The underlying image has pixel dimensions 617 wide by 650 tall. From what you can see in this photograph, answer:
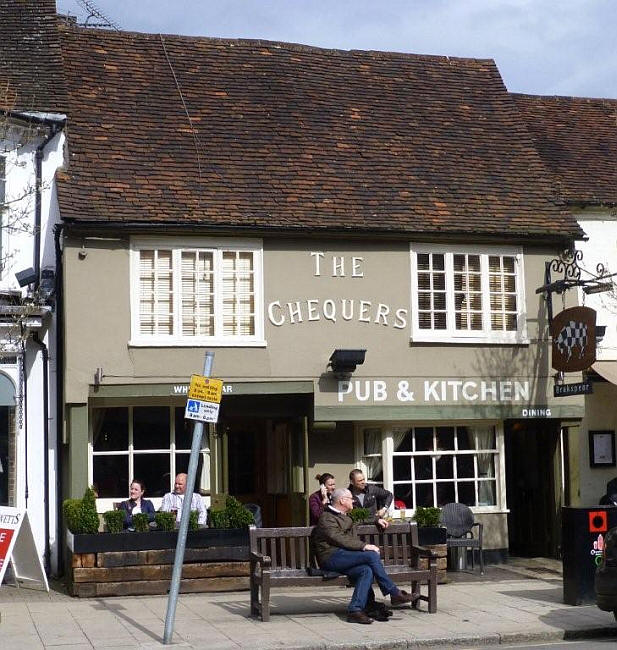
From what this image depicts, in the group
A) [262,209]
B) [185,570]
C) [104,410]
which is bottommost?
[185,570]

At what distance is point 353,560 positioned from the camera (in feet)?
40.8

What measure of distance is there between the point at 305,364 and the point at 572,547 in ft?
16.7

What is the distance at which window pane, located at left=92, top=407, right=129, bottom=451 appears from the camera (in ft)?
55.3

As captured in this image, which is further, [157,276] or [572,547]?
[157,276]

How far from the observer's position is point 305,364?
16922mm

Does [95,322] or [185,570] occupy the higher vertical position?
[95,322]

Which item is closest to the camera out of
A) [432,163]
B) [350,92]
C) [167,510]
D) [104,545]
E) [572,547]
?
[572,547]

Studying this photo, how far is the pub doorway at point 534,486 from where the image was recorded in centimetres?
1873

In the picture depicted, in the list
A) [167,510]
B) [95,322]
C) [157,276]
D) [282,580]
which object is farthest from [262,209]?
[282,580]

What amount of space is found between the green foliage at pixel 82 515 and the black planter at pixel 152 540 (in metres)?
0.09

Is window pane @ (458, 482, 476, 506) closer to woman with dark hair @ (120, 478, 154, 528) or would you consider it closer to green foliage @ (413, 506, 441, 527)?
green foliage @ (413, 506, 441, 527)

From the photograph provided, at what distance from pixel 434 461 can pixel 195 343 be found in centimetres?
420

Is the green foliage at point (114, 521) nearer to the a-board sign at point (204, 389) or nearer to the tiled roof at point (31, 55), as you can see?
the a-board sign at point (204, 389)

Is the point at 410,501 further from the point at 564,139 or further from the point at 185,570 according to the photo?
the point at 564,139
